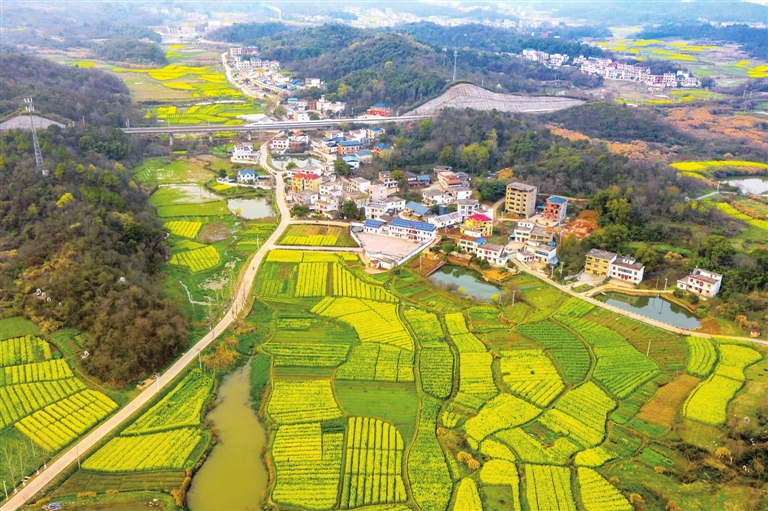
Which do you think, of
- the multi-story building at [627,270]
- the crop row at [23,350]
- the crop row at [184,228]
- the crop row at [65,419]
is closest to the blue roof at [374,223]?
the crop row at [184,228]

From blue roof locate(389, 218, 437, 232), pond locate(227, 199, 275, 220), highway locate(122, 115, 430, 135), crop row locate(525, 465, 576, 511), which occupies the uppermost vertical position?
highway locate(122, 115, 430, 135)

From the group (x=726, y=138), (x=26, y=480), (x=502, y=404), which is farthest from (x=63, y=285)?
(x=726, y=138)

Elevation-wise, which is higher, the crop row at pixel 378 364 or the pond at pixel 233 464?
the crop row at pixel 378 364

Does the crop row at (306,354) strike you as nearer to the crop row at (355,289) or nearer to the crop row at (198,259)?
the crop row at (355,289)

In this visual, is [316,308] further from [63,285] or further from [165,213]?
[165,213]

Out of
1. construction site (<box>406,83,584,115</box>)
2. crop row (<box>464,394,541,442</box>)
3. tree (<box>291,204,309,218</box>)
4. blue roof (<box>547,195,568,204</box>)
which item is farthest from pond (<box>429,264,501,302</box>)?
construction site (<box>406,83,584,115</box>)

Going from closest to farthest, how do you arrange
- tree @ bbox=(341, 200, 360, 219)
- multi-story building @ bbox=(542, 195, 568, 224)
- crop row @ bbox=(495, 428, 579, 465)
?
crop row @ bbox=(495, 428, 579, 465), multi-story building @ bbox=(542, 195, 568, 224), tree @ bbox=(341, 200, 360, 219)

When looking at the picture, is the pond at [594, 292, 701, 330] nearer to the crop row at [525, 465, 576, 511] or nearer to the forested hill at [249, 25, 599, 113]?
the crop row at [525, 465, 576, 511]
